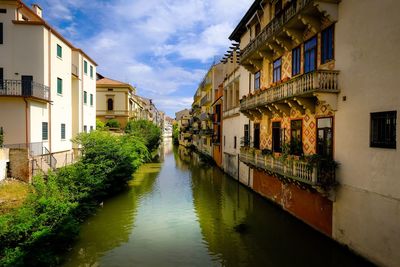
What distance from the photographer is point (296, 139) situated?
14.6 meters

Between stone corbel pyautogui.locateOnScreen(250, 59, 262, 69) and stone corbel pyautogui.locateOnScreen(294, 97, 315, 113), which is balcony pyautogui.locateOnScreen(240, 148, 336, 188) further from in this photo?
stone corbel pyautogui.locateOnScreen(250, 59, 262, 69)

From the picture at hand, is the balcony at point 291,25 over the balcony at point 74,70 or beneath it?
beneath

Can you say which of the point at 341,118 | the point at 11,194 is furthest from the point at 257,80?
the point at 11,194

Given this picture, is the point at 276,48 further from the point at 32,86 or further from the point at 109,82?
the point at 109,82

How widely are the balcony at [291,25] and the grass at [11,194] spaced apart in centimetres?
1511

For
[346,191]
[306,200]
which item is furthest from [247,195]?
[346,191]

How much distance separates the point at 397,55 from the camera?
8.31 meters

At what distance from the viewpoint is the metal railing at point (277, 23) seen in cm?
1256

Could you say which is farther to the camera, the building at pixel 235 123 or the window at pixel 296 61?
the building at pixel 235 123

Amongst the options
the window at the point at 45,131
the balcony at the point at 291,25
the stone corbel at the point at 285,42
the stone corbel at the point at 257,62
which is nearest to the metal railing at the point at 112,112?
the window at the point at 45,131

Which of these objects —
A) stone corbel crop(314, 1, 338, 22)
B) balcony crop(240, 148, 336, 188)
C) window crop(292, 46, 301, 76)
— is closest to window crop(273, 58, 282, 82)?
window crop(292, 46, 301, 76)

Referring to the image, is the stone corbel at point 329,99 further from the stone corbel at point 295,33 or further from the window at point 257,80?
the window at point 257,80

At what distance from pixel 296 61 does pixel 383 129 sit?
6844 mm

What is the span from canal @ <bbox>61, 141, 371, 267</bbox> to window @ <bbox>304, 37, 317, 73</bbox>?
7.64 m
